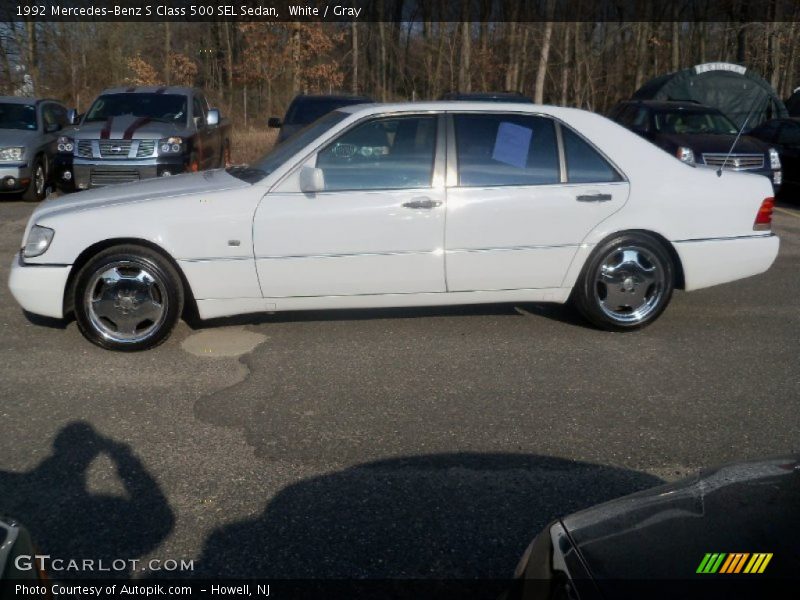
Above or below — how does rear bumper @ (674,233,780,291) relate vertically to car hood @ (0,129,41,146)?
below

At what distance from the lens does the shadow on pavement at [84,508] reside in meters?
3.35

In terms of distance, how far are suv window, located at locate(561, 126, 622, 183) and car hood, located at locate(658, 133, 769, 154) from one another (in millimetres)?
7849

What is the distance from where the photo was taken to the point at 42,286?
563cm

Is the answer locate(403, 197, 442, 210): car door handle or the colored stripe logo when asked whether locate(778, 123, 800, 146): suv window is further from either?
the colored stripe logo

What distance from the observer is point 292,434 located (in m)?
4.43

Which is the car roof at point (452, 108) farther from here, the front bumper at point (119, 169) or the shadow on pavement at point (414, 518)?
the front bumper at point (119, 169)

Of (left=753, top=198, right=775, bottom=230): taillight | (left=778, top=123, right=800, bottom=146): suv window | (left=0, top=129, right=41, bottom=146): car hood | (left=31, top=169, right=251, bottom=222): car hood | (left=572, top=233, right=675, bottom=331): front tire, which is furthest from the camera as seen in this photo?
(left=778, top=123, right=800, bottom=146): suv window

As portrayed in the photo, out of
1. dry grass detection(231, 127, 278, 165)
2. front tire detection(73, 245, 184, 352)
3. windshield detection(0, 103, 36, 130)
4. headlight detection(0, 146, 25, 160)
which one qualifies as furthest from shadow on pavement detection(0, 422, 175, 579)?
dry grass detection(231, 127, 278, 165)

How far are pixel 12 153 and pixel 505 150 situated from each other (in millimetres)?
9762

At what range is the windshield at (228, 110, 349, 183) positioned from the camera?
5910 mm

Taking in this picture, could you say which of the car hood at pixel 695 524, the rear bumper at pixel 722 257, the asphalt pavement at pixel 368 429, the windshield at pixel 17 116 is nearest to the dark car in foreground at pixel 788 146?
the asphalt pavement at pixel 368 429

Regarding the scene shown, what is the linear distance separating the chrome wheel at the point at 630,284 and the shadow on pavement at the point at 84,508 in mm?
3554

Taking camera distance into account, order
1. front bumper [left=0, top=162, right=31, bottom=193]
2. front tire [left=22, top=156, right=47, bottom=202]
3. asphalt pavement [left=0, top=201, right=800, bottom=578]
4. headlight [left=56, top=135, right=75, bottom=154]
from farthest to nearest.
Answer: front tire [left=22, top=156, right=47, bottom=202] → front bumper [left=0, top=162, right=31, bottom=193] → headlight [left=56, top=135, right=75, bottom=154] → asphalt pavement [left=0, top=201, right=800, bottom=578]

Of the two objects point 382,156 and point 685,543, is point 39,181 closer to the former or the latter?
point 382,156
